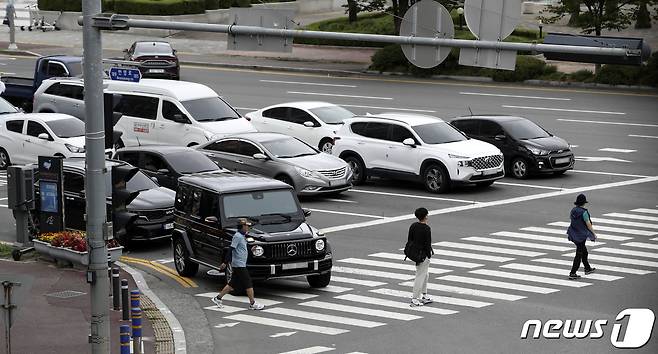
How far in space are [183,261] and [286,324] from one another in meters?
3.86

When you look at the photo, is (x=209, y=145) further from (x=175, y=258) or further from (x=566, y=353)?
(x=566, y=353)

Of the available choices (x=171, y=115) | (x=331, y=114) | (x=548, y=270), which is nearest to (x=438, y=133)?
(x=331, y=114)

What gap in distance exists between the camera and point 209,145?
31531mm

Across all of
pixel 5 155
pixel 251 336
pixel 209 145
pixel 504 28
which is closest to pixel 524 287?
pixel 251 336

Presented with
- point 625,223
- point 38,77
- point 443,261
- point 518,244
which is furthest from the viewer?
point 38,77

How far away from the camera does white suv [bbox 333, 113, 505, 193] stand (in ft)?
99.7

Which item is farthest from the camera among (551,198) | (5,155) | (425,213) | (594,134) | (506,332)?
(594,134)

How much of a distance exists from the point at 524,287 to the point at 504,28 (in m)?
7.20

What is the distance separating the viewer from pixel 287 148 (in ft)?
100

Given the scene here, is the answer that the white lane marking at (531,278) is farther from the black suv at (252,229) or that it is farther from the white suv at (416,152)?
the white suv at (416,152)

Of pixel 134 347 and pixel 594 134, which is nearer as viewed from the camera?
pixel 134 347

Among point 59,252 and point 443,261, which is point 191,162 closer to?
point 59,252

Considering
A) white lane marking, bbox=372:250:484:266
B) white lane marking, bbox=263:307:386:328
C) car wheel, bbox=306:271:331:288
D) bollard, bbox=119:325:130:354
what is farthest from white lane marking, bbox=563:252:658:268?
bollard, bbox=119:325:130:354

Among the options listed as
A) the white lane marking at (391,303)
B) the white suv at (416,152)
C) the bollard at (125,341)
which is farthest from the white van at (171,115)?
the bollard at (125,341)
